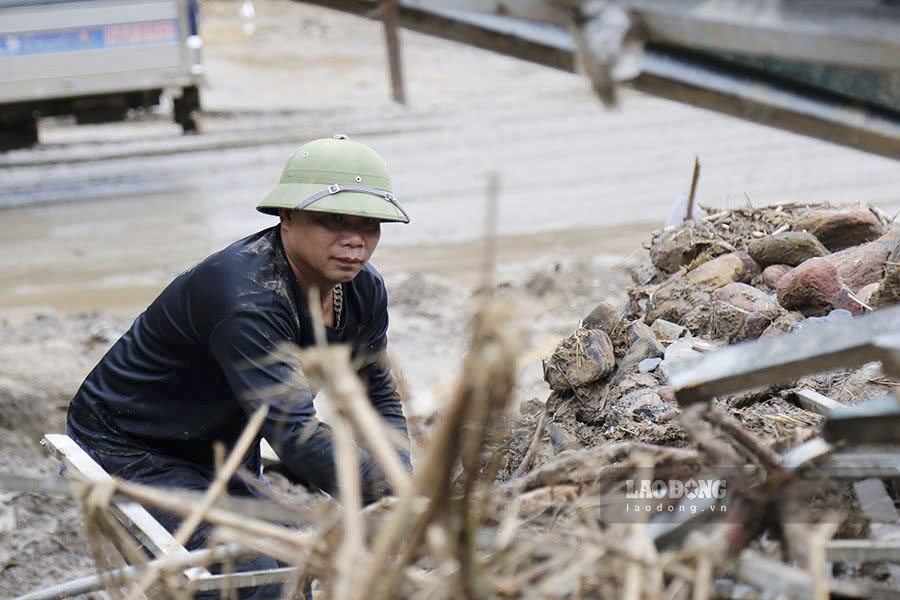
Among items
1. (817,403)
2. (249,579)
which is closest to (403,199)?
(817,403)

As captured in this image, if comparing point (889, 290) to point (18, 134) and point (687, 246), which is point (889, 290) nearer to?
point (687, 246)

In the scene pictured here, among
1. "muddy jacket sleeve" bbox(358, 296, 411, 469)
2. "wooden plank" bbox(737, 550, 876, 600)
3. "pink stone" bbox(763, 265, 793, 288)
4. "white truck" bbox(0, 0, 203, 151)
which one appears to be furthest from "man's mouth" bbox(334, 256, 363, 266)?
"white truck" bbox(0, 0, 203, 151)

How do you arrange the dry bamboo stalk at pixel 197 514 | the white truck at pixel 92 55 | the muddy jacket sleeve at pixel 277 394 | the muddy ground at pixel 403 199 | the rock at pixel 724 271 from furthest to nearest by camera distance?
the white truck at pixel 92 55, the muddy ground at pixel 403 199, the rock at pixel 724 271, the muddy jacket sleeve at pixel 277 394, the dry bamboo stalk at pixel 197 514

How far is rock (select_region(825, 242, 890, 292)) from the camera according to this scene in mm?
3975

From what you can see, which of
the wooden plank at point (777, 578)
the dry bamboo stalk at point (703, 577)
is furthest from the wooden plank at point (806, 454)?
the dry bamboo stalk at point (703, 577)

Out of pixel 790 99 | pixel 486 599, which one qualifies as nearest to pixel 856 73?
pixel 790 99

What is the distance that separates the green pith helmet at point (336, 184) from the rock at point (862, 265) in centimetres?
198

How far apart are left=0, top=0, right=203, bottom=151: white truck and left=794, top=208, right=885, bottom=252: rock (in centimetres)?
856

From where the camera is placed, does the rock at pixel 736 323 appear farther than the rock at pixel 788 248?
No

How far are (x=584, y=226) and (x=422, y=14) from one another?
781 centimetres

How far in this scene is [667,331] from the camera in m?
4.08

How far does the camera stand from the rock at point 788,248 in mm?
4301

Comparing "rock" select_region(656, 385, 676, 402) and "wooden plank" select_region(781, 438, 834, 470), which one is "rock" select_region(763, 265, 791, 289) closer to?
"rock" select_region(656, 385, 676, 402)

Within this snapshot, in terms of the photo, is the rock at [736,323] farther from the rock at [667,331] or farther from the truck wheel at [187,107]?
the truck wheel at [187,107]
